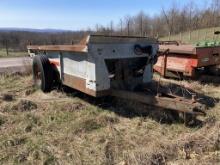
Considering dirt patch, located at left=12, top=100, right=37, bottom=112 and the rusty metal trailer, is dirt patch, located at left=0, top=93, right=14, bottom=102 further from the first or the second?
the rusty metal trailer

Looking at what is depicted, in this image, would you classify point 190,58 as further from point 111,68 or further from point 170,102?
point 170,102

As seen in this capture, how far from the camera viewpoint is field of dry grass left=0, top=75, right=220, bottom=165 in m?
3.15

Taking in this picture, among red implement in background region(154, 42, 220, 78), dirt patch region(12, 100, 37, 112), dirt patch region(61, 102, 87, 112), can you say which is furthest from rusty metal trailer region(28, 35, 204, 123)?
red implement in background region(154, 42, 220, 78)

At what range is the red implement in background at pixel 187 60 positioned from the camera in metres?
6.18

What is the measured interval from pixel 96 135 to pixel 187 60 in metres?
3.43

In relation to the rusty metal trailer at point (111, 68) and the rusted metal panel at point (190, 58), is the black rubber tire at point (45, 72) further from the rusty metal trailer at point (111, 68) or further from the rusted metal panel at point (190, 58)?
the rusted metal panel at point (190, 58)

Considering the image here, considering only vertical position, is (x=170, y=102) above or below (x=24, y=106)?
above

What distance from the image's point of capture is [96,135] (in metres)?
3.79

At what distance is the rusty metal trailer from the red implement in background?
119 centimetres

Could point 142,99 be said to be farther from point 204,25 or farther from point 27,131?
point 204,25

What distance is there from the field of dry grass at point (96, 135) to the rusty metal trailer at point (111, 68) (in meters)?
0.35

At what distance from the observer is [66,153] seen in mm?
3307

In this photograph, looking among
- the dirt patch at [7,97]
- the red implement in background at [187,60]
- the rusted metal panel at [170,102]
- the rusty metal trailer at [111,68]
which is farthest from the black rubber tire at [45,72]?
the red implement in background at [187,60]

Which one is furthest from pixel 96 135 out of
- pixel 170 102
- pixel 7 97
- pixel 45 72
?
pixel 7 97
